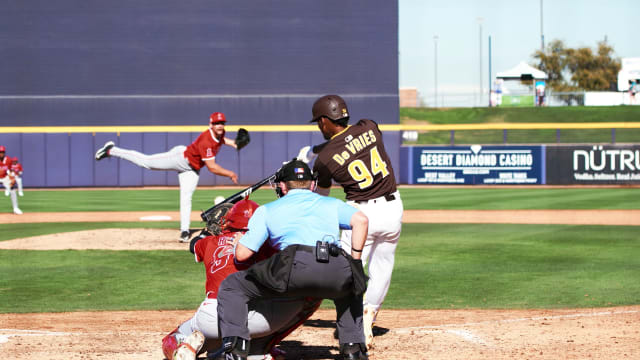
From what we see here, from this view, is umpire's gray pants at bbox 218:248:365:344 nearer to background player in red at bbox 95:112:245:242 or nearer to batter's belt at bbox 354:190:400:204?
batter's belt at bbox 354:190:400:204

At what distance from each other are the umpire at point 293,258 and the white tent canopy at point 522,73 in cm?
5636

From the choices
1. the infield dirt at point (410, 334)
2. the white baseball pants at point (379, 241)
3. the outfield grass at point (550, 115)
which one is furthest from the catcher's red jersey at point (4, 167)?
the outfield grass at point (550, 115)

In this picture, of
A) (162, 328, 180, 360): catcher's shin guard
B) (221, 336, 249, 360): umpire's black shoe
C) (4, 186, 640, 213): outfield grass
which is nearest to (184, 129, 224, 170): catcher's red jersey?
(162, 328, 180, 360): catcher's shin guard

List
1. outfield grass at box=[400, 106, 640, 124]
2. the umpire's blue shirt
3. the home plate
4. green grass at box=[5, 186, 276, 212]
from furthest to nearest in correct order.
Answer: outfield grass at box=[400, 106, 640, 124] < green grass at box=[5, 186, 276, 212] < the home plate < the umpire's blue shirt

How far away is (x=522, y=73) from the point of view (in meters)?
59.0

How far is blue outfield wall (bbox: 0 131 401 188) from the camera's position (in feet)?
111

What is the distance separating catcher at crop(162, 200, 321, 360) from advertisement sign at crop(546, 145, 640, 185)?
28.0 m

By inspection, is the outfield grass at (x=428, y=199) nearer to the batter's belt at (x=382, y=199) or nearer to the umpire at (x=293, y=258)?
the batter's belt at (x=382, y=199)

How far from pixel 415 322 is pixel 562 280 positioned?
3.31 meters

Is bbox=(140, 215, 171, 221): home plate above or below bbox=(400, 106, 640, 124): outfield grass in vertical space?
below

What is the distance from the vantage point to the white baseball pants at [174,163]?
1323 cm

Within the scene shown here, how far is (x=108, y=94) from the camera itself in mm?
35375

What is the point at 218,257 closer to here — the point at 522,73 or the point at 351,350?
the point at 351,350

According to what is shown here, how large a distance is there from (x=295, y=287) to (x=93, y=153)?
100 ft
